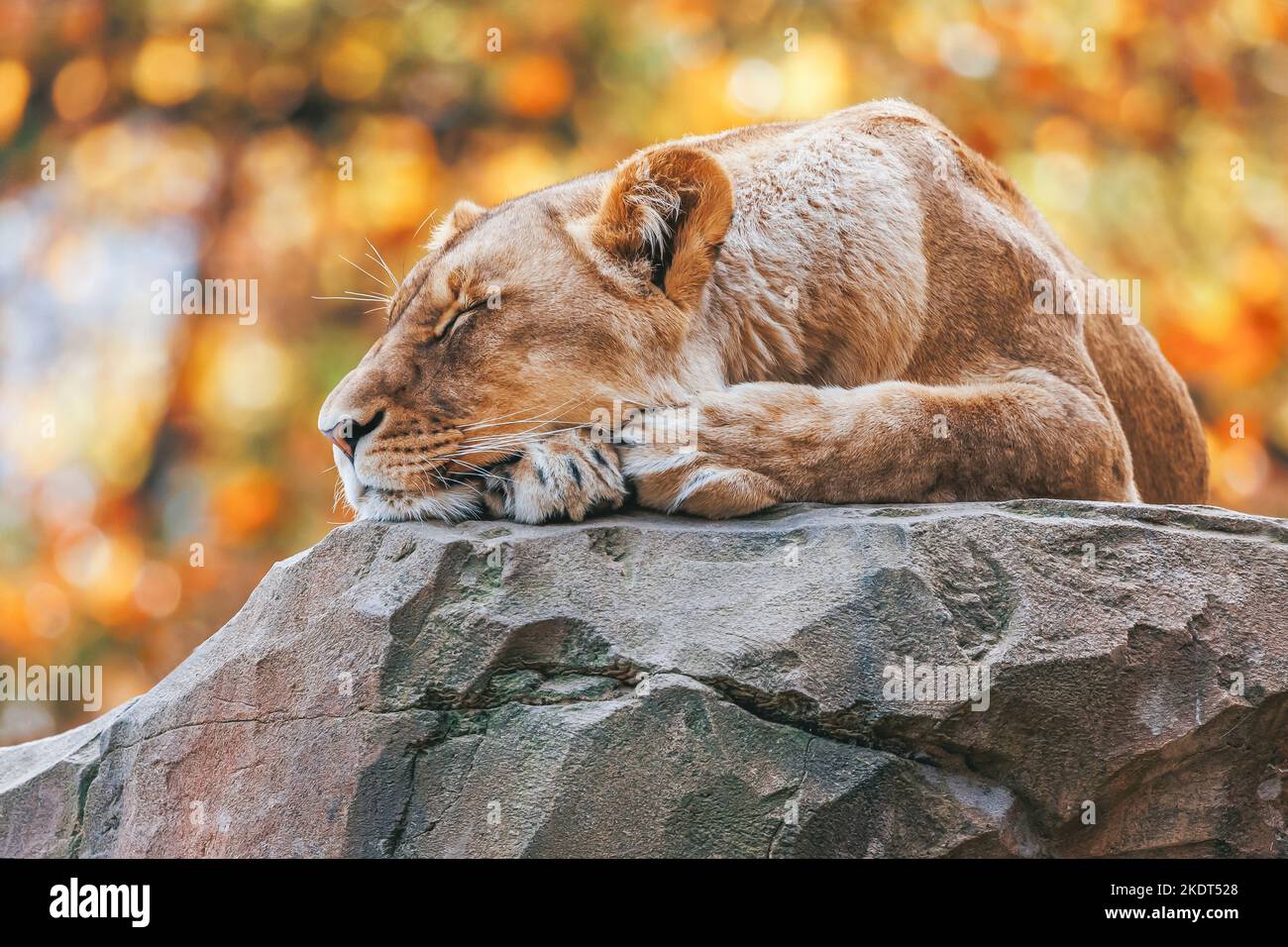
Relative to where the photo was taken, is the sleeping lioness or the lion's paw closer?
the lion's paw

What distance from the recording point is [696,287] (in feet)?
14.5

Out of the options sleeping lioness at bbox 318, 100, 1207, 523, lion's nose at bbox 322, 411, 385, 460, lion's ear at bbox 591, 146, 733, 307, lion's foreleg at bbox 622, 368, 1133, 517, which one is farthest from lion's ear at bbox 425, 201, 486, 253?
lion's foreleg at bbox 622, 368, 1133, 517

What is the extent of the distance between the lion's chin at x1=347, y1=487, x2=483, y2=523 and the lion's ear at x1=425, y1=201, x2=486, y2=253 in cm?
115

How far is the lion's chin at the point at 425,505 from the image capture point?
13.4 feet

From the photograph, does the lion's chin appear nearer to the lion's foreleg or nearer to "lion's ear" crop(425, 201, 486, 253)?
the lion's foreleg

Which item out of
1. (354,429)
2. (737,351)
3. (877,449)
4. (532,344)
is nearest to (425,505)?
(354,429)

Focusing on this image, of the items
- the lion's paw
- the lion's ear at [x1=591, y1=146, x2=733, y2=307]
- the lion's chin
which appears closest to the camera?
the lion's paw

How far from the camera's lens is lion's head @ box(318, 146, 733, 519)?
4148 mm

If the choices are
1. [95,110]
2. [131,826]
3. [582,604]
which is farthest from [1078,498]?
[95,110]

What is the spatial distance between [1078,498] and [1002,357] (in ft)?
1.76

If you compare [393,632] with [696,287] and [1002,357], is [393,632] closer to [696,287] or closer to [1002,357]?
[696,287]

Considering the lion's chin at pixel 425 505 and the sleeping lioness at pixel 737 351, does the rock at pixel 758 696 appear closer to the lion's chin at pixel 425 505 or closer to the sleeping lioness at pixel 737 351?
the lion's chin at pixel 425 505

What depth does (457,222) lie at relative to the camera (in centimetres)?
507
